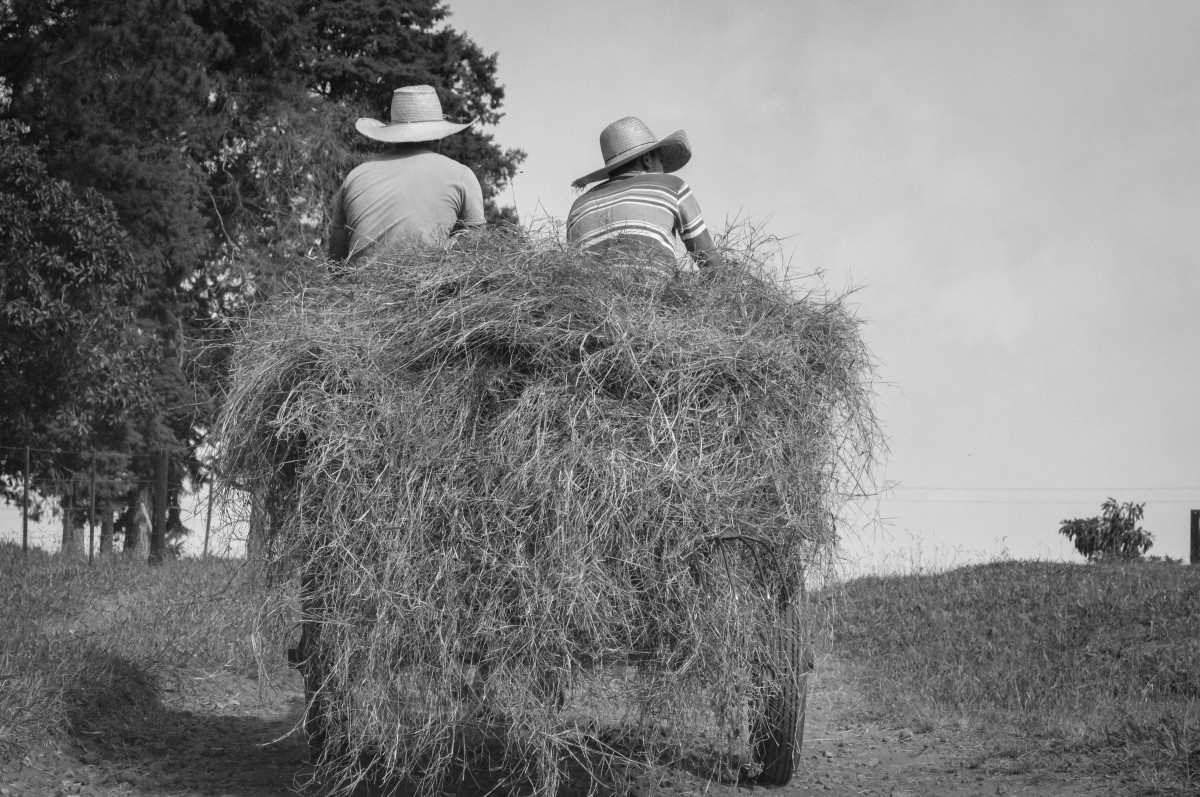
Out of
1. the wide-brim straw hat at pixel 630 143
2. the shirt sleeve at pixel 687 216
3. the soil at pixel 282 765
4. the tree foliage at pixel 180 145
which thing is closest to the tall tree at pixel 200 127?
the tree foliage at pixel 180 145

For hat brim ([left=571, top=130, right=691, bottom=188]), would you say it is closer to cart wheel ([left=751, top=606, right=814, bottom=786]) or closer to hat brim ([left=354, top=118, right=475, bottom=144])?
hat brim ([left=354, top=118, right=475, bottom=144])

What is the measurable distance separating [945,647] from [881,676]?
0.79 m

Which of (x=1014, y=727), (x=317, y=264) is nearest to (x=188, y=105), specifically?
(x=317, y=264)

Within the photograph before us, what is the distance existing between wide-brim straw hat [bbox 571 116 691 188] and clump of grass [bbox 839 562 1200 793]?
318 cm

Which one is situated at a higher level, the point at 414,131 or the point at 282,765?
the point at 414,131

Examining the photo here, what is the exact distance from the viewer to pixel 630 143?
5.34 meters

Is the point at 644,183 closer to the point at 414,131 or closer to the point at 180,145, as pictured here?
the point at 414,131

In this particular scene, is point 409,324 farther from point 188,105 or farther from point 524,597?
point 188,105

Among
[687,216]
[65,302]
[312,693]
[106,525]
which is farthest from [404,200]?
[106,525]

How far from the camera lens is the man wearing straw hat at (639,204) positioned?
4.48 meters

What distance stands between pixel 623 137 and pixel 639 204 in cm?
65

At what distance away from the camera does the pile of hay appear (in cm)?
356

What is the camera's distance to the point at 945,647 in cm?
783

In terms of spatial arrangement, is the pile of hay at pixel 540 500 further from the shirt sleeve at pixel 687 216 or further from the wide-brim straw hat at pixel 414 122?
the wide-brim straw hat at pixel 414 122
